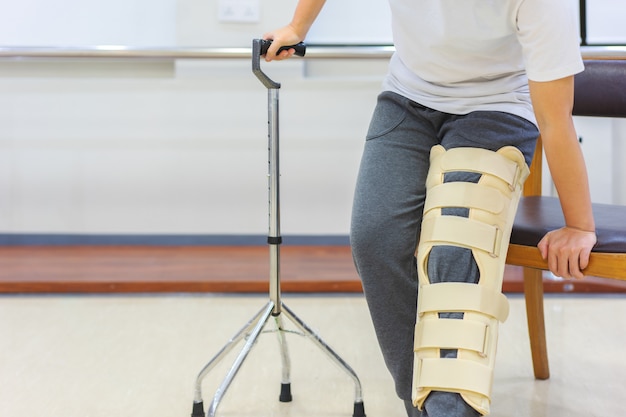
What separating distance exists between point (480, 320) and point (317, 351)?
909 mm

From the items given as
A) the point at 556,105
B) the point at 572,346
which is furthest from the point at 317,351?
the point at 556,105

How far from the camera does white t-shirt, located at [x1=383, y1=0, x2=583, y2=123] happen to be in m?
1.08

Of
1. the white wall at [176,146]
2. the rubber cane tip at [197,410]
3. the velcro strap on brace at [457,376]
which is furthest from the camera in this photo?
the white wall at [176,146]

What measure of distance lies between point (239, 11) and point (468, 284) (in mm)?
2310

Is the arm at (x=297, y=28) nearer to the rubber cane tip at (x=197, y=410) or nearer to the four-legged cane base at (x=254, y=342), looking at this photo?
the four-legged cane base at (x=254, y=342)

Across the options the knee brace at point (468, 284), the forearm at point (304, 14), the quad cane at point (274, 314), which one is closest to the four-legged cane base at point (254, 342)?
the quad cane at point (274, 314)

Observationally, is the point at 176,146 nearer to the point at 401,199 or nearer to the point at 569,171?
the point at 401,199

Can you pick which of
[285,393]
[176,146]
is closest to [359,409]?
[285,393]

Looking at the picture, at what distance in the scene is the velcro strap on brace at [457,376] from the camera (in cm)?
102

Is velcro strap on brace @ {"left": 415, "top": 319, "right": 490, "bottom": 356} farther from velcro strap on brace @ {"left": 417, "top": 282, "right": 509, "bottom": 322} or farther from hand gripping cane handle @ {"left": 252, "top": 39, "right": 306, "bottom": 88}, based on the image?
hand gripping cane handle @ {"left": 252, "top": 39, "right": 306, "bottom": 88}

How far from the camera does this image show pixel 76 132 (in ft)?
10.9

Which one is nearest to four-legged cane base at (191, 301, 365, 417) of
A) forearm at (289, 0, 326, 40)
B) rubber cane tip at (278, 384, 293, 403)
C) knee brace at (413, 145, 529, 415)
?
rubber cane tip at (278, 384, 293, 403)

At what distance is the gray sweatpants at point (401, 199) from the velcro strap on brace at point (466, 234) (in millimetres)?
89

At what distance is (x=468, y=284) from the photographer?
1.08m
